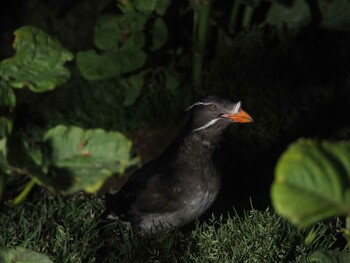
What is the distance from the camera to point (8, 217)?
16.9ft

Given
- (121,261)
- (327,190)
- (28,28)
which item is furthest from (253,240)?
(327,190)

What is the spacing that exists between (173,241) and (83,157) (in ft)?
8.89

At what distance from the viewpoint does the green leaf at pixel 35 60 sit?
8.03 ft

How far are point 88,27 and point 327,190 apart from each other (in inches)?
280

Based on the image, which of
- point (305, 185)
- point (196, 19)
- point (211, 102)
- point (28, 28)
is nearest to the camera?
point (305, 185)

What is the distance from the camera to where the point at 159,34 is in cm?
668

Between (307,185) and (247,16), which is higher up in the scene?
(307,185)

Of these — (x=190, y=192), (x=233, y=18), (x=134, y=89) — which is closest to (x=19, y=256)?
(x=190, y=192)

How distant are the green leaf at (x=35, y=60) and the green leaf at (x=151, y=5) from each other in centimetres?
420

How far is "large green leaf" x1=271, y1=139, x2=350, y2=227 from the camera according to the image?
182cm

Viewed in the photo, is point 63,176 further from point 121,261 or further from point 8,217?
point 8,217

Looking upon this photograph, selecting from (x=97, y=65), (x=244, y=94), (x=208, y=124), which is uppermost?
(x=208, y=124)

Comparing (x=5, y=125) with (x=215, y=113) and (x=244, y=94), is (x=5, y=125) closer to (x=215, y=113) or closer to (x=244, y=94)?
(x=215, y=113)

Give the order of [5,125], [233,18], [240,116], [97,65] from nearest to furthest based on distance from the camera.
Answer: [5,125]
[240,116]
[97,65]
[233,18]
